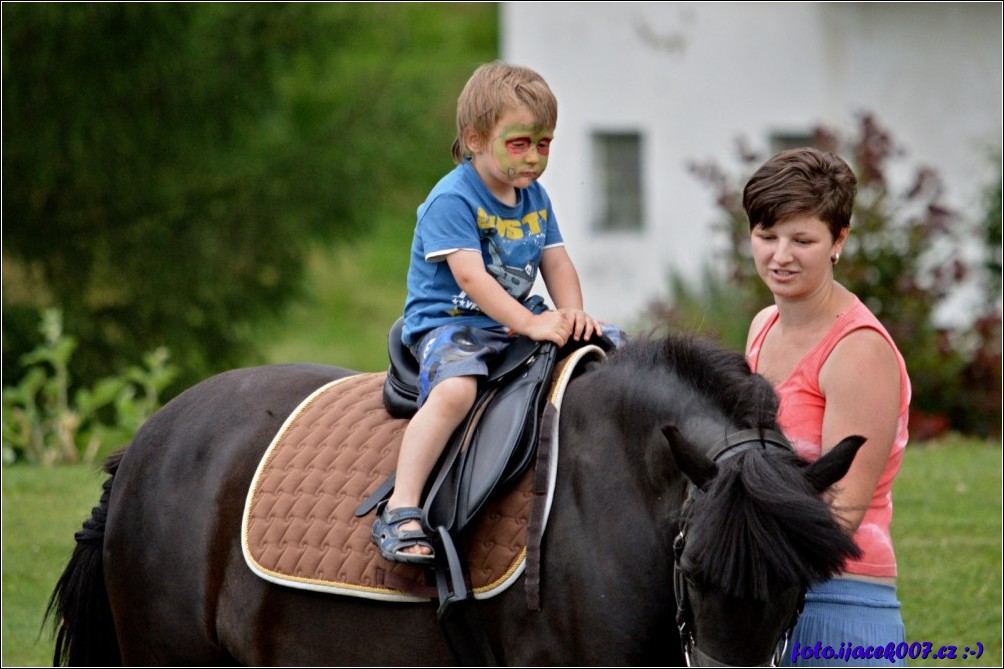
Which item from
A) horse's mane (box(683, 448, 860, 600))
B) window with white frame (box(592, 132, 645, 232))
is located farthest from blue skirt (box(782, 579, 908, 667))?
window with white frame (box(592, 132, 645, 232))

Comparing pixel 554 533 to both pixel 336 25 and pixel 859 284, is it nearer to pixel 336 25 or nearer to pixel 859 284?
pixel 859 284

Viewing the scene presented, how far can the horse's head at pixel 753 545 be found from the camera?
2.67 metres

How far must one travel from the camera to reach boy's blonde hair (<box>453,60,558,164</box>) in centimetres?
339

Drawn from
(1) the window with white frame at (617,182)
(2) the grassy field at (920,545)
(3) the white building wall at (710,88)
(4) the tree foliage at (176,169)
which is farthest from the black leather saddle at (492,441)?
(1) the window with white frame at (617,182)

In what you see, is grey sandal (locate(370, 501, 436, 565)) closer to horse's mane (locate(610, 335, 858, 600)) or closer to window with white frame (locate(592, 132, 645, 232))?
horse's mane (locate(610, 335, 858, 600))

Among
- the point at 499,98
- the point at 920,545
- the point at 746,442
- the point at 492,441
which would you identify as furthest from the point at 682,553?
the point at 920,545

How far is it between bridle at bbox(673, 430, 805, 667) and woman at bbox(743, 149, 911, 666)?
0.35ft

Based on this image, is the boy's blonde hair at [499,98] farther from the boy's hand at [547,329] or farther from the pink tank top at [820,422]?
the pink tank top at [820,422]

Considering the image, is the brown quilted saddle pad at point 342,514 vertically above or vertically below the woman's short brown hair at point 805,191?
below

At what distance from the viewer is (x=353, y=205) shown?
13000 mm

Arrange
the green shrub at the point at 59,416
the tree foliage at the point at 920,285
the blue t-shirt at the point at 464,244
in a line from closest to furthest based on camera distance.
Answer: the blue t-shirt at the point at 464,244
the green shrub at the point at 59,416
the tree foliage at the point at 920,285

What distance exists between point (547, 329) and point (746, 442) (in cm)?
72

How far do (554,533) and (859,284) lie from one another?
7.26m

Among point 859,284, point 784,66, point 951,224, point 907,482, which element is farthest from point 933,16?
point 907,482
